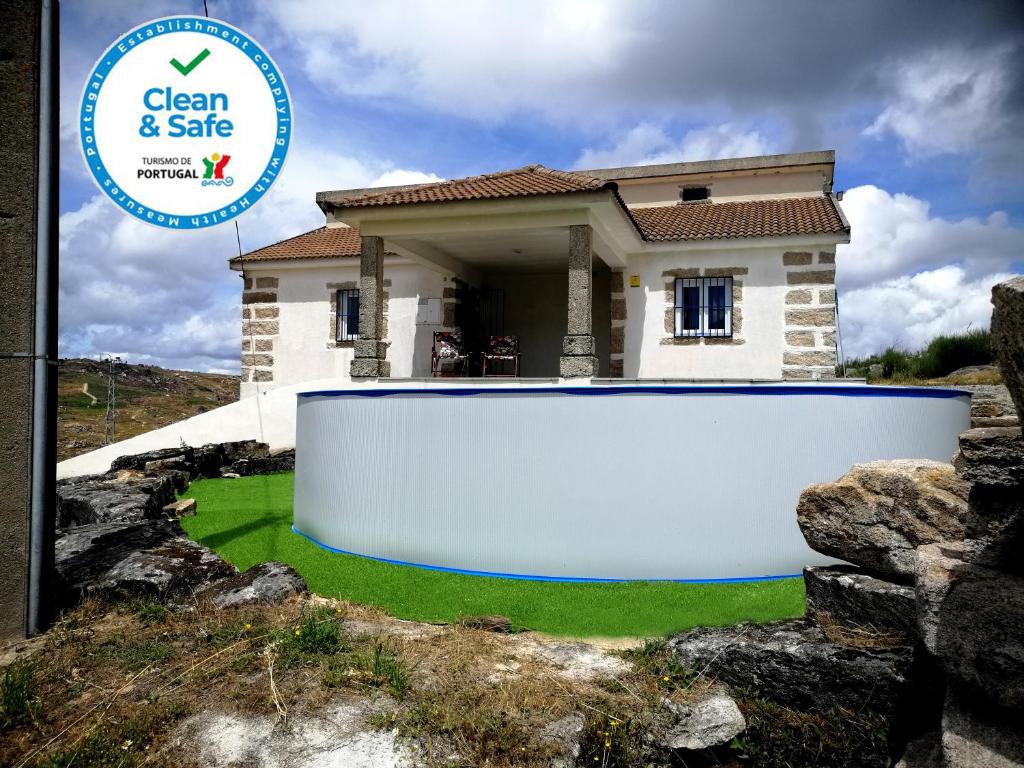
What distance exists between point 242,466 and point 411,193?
554 cm

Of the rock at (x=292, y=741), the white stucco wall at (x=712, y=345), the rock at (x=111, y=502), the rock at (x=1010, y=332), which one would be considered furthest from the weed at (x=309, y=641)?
the white stucco wall at (x=712, y=345)

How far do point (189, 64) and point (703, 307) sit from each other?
978cm

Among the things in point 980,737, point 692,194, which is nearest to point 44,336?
point 980,737

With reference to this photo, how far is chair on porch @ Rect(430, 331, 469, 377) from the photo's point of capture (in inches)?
558

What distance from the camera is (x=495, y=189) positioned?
37.9 feet

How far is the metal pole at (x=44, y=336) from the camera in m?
4.62

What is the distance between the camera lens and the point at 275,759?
3.14 meters

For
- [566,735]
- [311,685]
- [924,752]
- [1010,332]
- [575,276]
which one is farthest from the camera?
[575,276]

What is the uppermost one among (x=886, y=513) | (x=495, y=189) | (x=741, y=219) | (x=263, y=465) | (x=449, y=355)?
(x=741, y=219)

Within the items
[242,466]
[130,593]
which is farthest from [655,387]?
[242,466]

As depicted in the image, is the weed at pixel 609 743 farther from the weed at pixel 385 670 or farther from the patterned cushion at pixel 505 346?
the patterned cushion at pixel 505 346

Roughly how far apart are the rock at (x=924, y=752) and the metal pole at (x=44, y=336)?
5020 mm

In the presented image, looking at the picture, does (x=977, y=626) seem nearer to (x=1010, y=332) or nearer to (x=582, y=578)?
(x=1010, y=332)

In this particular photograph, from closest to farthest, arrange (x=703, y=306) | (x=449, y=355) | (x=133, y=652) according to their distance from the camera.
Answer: (x=133, y=652), (x=703, y=306), (x=449, y=355)
